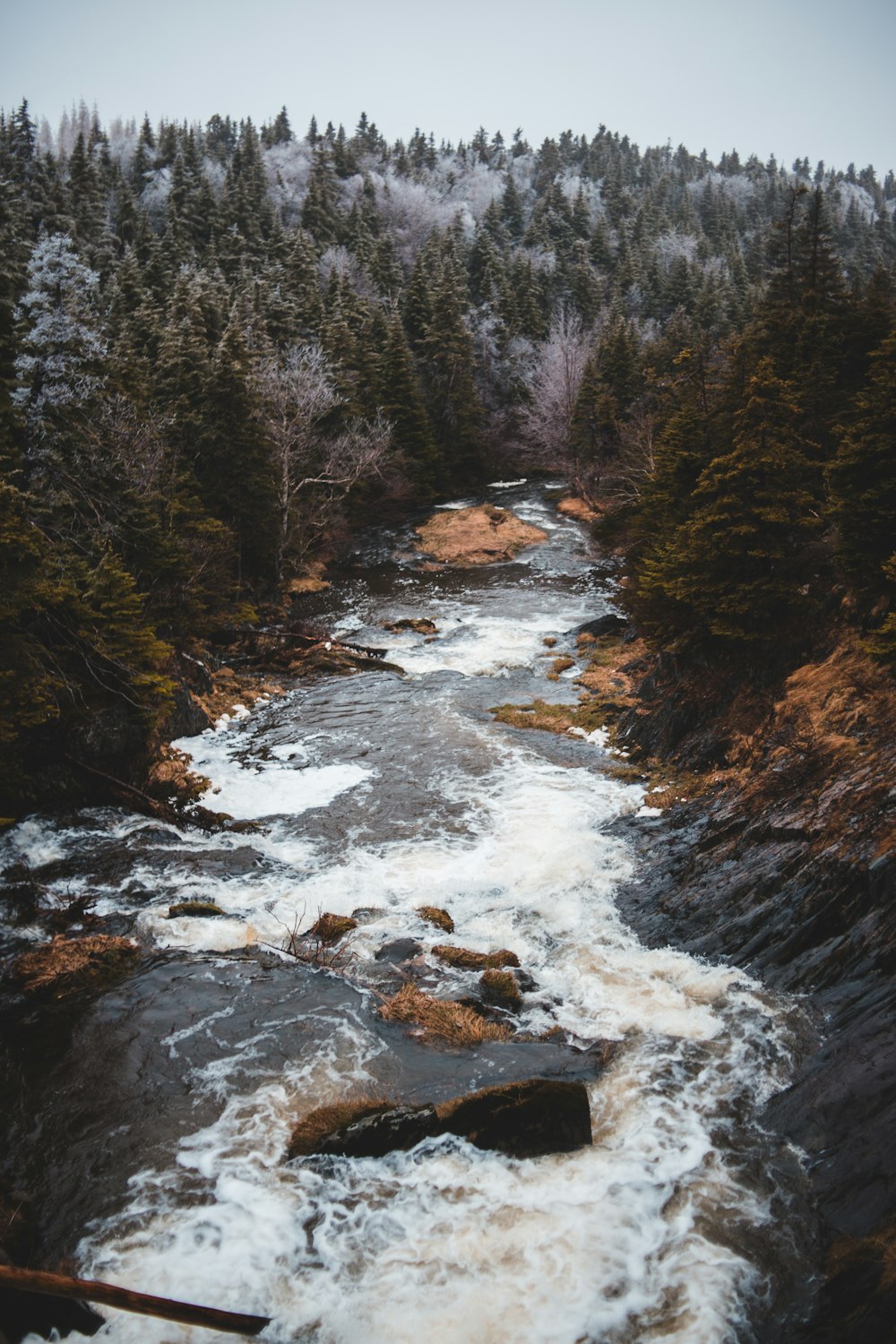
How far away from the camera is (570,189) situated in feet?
430

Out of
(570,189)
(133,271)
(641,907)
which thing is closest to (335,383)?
(133,271)

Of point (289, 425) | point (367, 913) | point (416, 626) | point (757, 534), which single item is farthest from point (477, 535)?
point (367, 913)

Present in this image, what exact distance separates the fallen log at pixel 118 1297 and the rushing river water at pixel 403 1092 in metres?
0.31

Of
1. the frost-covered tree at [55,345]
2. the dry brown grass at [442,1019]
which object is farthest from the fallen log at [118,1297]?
the frost-covered tree at [55,345]

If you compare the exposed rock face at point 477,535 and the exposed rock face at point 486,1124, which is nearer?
the exposed rock face at point 486,1124

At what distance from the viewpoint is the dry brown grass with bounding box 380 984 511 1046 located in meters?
8.31

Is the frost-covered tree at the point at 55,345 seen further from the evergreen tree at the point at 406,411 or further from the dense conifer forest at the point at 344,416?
the evergreen tree at the point at 406,411

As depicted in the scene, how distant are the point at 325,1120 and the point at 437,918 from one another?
4073 mm

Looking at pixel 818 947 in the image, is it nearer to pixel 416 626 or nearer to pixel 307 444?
pixel 416 626

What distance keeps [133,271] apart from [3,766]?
43337mm

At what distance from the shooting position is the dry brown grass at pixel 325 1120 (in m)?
6.79

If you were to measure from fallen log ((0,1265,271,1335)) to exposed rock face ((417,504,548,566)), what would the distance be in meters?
36.6

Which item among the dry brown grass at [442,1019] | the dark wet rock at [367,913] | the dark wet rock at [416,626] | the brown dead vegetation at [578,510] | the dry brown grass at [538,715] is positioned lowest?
the dark wet rock at [367,913]

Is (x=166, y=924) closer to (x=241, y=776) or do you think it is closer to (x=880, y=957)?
(x=241, y=776)
